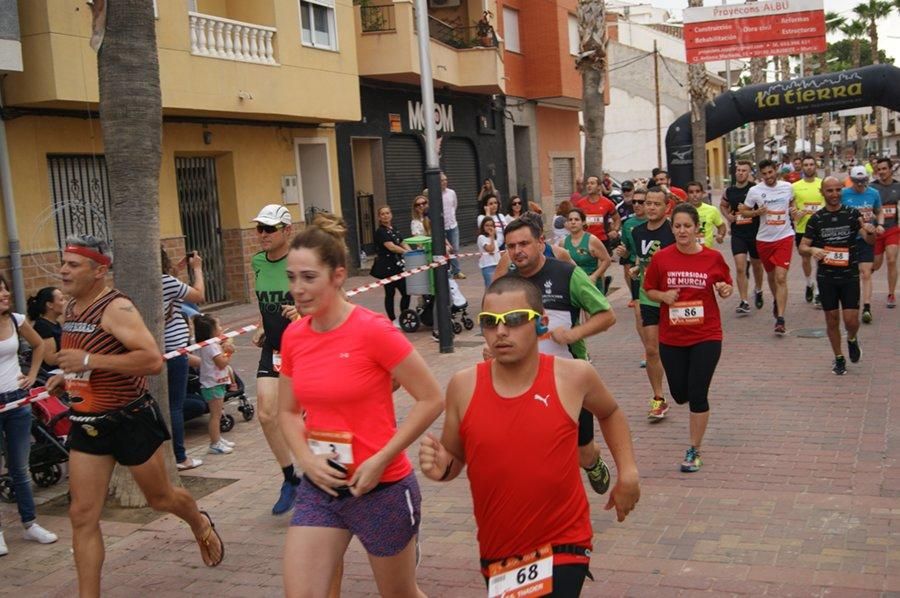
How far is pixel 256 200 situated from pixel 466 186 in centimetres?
1108

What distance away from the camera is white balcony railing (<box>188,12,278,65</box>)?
621 inches

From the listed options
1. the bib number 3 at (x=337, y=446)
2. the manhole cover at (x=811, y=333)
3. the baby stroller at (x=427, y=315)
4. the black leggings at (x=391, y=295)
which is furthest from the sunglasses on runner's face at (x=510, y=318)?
the black leggings at (x=391, y=295)

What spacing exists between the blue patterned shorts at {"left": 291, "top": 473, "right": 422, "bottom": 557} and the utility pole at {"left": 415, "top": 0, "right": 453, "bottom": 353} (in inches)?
335

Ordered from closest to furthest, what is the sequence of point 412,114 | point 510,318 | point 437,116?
1. point 510,318
2. point 412,114
3. point 437,116

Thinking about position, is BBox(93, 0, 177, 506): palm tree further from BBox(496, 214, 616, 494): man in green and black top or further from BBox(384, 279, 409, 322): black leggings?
BBox(384, 279, 409, 322): black leggings

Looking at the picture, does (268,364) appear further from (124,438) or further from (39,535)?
(39,535)

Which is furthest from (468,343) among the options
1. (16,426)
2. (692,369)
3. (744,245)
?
(16,426)

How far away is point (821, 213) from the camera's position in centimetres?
1045

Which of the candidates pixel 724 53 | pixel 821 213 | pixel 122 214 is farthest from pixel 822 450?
pixel 724 53

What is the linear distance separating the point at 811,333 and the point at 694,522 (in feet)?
22.8

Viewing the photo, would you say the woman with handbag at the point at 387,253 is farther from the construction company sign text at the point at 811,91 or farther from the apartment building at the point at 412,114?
the construction company sign text at the point at 811,91

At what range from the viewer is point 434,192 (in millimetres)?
12297

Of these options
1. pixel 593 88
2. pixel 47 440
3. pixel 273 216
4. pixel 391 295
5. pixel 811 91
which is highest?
pixel 593 88

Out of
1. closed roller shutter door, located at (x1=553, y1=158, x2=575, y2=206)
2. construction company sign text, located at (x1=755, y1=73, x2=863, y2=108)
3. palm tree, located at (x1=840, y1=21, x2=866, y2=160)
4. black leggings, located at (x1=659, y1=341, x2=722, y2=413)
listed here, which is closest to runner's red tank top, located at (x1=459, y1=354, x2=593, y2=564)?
black leggings, located at (x1=659, y1=341, x2=722, y2=413)
